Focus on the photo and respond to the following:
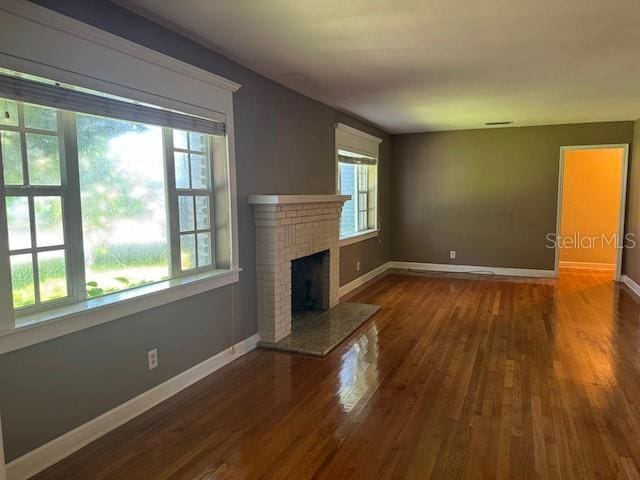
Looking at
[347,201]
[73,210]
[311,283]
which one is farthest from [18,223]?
[347,201]

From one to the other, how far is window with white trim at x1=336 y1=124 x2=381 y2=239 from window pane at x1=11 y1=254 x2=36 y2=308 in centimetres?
388

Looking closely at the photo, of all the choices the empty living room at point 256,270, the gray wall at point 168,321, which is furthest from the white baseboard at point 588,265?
the gray wall at point 168,321

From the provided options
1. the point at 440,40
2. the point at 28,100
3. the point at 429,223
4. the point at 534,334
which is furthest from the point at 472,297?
the point at 28,100

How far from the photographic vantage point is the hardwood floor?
7.21 feet

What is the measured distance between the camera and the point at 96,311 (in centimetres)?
239

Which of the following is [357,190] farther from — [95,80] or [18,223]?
[18,223]

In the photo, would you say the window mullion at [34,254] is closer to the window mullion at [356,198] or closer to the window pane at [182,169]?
the window pane at [182,169]

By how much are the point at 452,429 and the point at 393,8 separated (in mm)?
2427

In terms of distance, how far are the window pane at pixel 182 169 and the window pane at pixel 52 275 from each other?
39.0 inches

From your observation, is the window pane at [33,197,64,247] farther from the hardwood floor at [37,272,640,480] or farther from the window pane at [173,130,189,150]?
the hardwood floor at [37,272,640,480]

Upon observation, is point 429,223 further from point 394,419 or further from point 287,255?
point 394,419

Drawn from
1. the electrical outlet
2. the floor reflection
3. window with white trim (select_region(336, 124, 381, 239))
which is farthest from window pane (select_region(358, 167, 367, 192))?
the electrical outlet

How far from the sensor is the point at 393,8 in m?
2.43

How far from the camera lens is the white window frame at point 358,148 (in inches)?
218
